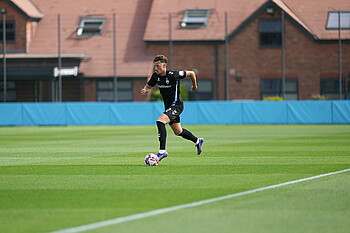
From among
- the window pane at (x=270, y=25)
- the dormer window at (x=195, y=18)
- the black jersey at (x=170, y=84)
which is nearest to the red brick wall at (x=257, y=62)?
the window pane at (x=270, y=25)

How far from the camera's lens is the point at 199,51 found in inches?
2047

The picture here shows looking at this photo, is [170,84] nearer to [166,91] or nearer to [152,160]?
[166,91]

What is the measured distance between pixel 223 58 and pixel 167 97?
116 ft

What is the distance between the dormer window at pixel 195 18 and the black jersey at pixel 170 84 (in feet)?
120

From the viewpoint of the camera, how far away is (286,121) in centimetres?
4256

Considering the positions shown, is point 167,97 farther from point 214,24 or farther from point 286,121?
point 214,24

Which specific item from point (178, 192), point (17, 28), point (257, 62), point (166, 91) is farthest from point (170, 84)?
point (17, 28)

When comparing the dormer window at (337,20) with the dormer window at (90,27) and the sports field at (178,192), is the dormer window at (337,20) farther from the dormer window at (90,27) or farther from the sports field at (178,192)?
the sports field at (178,192)

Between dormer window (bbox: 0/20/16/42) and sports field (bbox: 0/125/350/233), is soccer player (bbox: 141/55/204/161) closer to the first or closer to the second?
sports field (bbox: 0/125/350/233)

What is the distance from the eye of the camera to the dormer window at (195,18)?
5228cm

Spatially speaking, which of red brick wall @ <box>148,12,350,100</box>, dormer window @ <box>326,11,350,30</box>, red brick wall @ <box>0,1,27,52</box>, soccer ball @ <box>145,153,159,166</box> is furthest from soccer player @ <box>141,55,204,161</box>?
red brick wall @ <box>0,1,27,52</box>

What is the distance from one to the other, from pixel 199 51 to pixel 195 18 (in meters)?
2.25

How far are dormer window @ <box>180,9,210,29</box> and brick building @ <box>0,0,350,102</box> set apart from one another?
0.20 feet

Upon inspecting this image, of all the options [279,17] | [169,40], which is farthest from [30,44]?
[279,17]
